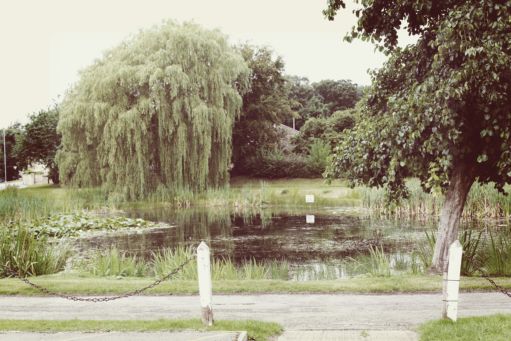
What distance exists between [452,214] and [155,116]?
25.0 metres

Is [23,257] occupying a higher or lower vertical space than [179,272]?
higher

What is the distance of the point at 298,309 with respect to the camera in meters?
9.91

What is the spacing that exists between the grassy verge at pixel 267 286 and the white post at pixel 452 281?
2839 mm

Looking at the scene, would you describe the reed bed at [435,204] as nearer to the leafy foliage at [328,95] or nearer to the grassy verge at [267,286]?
the grassy verge at [267,286]

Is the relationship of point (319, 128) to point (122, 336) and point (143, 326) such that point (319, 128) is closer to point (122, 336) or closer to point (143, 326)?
point (143, 326)

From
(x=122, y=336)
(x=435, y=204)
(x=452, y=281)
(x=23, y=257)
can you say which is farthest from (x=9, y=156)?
(x=452, y=281)

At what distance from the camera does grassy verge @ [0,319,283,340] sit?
27.3ft

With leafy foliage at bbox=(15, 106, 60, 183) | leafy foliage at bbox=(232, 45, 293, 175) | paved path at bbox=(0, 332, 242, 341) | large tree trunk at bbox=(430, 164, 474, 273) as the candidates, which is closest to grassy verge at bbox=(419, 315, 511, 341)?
paved path at bbox=(0, 332, 242, 341)

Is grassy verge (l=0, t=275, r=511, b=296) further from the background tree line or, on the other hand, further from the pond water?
the background tree line

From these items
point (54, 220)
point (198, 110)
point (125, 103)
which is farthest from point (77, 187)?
point (54, 220)

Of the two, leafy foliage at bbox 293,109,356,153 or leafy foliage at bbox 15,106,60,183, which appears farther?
leafy foliage at bbox 15,106,60,183

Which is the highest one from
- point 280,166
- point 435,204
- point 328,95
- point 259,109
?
point 328,95

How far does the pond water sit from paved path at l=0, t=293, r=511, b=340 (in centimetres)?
399

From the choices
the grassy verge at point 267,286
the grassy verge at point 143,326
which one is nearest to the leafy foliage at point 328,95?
the grassy verge at point 267,286
